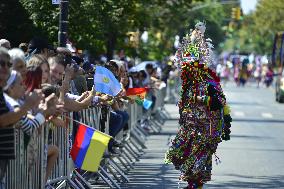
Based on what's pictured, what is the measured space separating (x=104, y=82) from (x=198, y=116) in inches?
58.0

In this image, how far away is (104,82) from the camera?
43.3 feet

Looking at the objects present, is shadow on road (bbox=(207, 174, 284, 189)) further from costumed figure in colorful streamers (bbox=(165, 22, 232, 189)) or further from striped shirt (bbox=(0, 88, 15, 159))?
striped shirt (bbox=(0, 88, 15, 159))

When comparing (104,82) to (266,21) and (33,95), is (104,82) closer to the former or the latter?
(33,95)

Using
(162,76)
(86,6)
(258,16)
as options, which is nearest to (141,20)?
(162,76)

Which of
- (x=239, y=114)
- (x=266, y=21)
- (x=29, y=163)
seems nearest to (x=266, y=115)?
(x=239, y=114)

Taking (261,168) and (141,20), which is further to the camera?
(141,20)

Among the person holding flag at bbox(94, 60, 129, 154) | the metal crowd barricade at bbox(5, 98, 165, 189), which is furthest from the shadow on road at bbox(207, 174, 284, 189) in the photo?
the person holding flag at bbox(94, 60, 129, 154)

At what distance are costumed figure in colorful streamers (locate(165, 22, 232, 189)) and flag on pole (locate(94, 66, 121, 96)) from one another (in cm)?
109

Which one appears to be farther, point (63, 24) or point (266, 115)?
point (266, 115)

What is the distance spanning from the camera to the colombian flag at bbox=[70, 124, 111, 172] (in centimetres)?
1034

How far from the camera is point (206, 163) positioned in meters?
12.4

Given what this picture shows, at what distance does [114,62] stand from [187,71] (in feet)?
13.0

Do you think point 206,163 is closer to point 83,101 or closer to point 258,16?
point 83,101

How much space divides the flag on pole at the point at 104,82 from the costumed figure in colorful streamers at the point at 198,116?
1.09m
